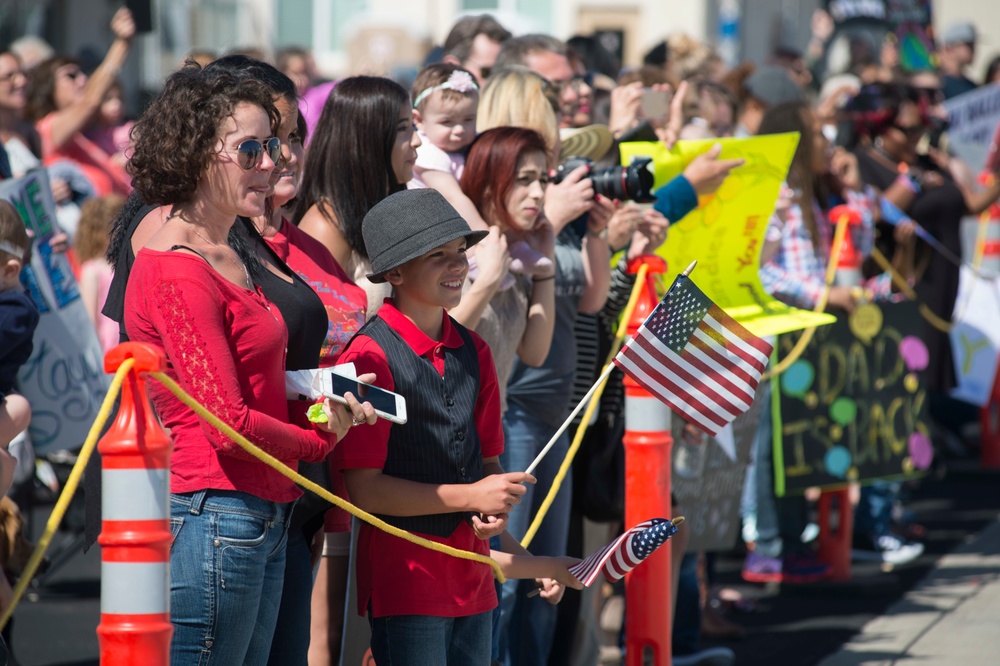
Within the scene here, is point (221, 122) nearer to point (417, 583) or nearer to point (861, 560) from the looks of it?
point (417, 583)

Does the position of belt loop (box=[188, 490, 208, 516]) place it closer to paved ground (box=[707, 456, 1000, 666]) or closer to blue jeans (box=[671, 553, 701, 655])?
blue jeans (box=[671, 553, 701, 655])

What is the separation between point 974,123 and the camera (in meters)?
10.8

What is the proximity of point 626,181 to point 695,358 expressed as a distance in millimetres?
884

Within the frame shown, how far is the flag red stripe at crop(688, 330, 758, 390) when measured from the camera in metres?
4.08

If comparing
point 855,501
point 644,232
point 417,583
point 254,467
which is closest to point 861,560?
point 855,501

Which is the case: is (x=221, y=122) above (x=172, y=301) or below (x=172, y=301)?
above

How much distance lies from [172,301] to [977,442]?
9134 mm

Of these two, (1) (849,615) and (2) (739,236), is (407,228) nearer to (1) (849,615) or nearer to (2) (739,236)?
(2) (739,236)

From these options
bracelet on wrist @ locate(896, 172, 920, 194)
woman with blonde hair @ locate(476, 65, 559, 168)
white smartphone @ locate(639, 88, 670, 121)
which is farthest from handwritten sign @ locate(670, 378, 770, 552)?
bracelet on wrist @ locate(896, 172, 920, 194)

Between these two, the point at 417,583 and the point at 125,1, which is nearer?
the point at 417,583

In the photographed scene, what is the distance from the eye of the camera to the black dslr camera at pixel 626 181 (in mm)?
4730

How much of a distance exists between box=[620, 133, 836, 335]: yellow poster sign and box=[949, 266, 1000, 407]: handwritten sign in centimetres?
402

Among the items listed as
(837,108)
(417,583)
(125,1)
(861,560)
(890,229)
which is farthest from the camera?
(837,108)

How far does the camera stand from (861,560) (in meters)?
7.55
